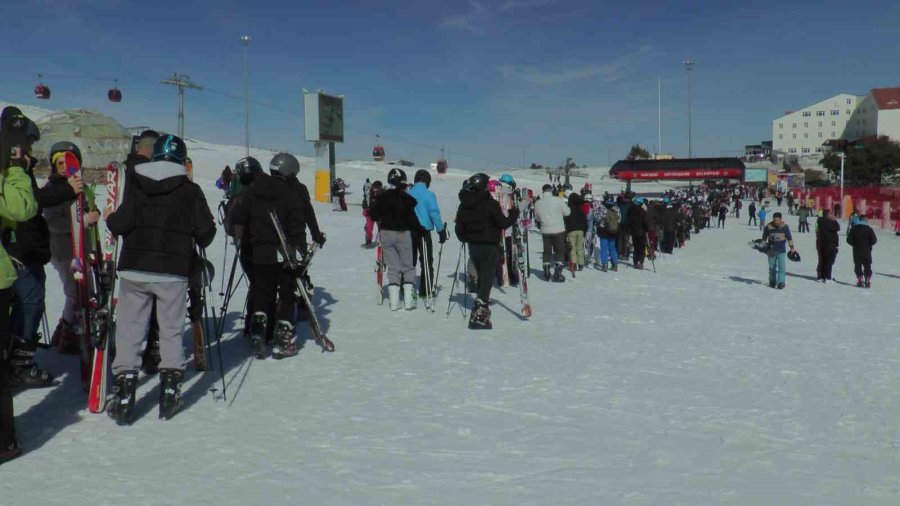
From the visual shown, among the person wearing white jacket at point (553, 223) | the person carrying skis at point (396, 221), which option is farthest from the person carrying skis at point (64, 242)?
the person wearing white jacket at point (553, 223)

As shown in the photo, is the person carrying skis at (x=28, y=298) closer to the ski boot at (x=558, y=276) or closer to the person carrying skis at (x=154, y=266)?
the person carrying skis at (x=154, y=266)

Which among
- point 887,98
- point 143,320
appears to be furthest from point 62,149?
point 887,98

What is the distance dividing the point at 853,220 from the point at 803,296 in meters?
3.57

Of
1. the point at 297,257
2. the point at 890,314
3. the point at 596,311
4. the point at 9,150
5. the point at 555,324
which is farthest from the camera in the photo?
the point at 890,314

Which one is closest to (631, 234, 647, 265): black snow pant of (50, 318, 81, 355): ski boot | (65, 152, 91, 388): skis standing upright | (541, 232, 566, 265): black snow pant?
(541, 232, 566, 265): black snow pant

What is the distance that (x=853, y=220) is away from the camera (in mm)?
14641

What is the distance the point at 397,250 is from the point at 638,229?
29.3ft

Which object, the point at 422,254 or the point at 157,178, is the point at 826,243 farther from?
the point at 157,178

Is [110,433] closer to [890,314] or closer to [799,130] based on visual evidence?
[890,314]

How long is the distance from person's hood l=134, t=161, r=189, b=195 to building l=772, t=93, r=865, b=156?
416 ft

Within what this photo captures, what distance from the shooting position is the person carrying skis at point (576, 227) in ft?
46.1

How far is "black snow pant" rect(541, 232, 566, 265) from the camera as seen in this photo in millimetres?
12641

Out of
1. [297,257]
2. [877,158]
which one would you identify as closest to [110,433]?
[297,257]

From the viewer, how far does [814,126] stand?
12169 centimetres
